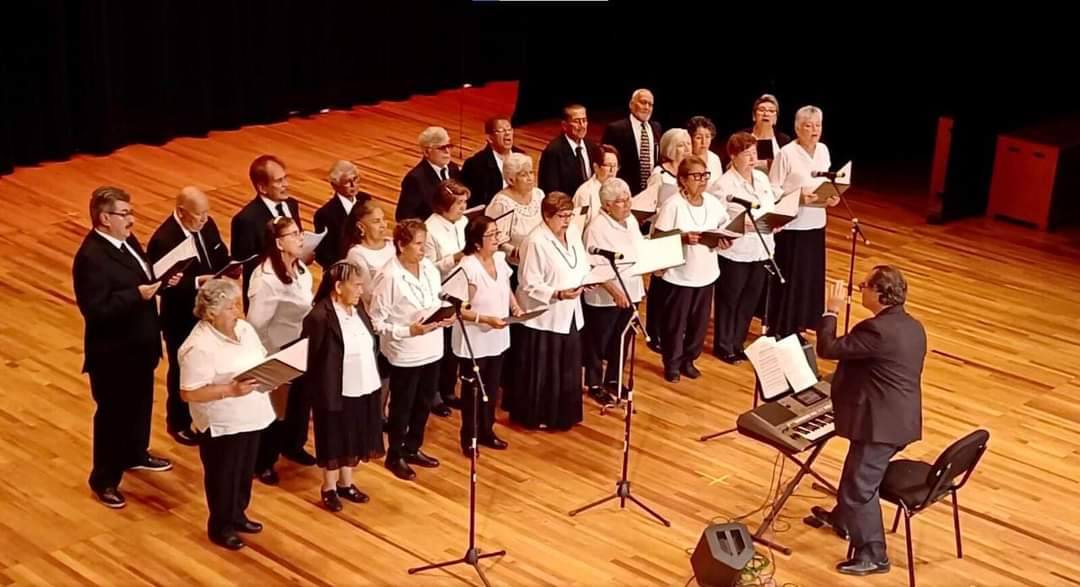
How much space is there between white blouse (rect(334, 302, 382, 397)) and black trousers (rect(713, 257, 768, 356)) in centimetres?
266

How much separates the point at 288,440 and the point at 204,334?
1318 mm

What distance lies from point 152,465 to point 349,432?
3.69 ft

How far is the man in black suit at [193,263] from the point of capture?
6.84 m

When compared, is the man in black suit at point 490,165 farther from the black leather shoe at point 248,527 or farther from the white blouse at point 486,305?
the black leather shoe at point 248,527

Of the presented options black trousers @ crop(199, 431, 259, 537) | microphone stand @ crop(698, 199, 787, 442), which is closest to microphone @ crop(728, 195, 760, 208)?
microphone stand @ crop(698, 199, 787, 442)

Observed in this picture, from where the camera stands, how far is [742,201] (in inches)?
301

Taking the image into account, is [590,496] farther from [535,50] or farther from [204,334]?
[535,50]

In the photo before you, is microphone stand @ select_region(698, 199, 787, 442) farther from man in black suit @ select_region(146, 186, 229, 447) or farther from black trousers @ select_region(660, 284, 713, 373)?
man in black suit @ select_region(146, 186, 229, 447)

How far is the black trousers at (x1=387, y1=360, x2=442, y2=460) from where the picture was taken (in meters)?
6.94

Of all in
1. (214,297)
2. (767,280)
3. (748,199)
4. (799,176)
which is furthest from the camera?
(767,280)

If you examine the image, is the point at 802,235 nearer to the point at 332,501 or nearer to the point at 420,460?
the point at 420,460

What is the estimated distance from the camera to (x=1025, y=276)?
10500 millimetres

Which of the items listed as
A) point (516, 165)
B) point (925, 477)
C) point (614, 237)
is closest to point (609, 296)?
point (614, 237)

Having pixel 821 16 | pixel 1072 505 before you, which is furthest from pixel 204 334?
pixel 821 16
